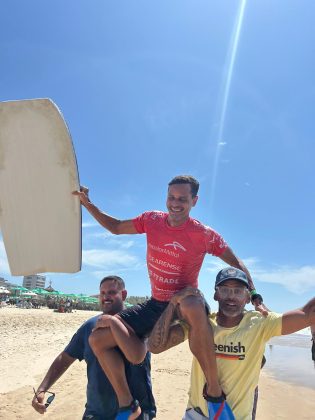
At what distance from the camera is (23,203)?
13.9 feet

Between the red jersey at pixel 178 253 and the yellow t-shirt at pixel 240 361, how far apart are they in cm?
53

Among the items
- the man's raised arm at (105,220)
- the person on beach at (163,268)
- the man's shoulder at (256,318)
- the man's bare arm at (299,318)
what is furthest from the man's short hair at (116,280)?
the man's bare arm at (299,318)

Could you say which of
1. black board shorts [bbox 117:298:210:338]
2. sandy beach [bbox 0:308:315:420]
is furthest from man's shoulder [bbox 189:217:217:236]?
sandy beach [bbox 0:308:315:420]

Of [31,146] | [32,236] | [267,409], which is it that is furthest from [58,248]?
[267,409]

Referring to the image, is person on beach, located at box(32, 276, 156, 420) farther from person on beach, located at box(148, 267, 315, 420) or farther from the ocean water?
the ocean water

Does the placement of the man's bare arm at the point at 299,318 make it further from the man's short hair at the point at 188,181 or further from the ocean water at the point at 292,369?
the ocean water at the point at 292,369

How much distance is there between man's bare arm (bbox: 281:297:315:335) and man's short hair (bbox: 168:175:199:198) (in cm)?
128

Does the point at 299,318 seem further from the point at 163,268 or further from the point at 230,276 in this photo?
the point at 163,268

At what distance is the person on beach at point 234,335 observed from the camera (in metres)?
2.86

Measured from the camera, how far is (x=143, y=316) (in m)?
3.40

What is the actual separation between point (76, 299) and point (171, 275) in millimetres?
72836

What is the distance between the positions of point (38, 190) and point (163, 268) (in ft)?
5.40

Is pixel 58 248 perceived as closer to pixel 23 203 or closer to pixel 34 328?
pixel 23 203

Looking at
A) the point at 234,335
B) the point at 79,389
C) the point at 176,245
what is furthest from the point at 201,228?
the point at 79,389
